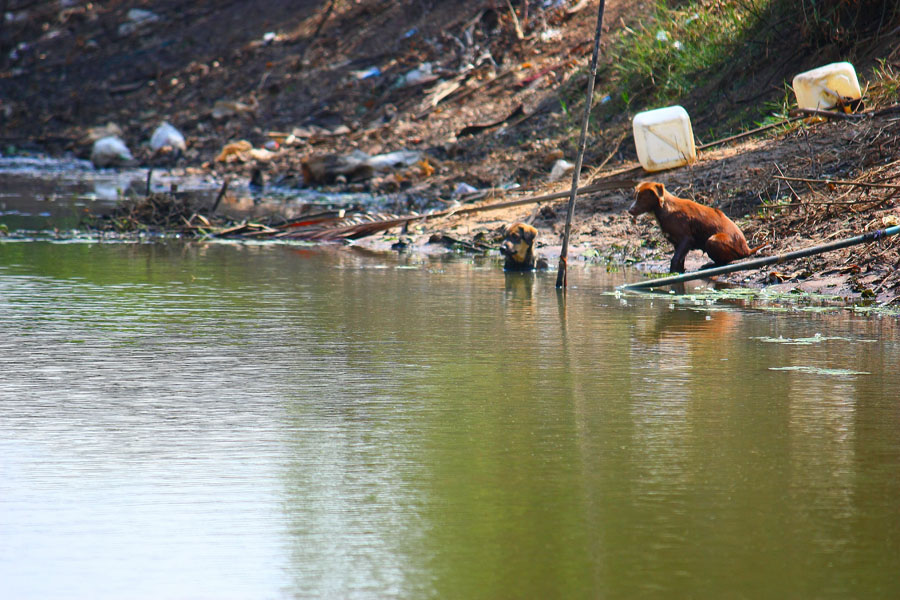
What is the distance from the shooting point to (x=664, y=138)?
35.6 feet

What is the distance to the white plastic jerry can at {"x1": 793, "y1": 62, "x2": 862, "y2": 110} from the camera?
33.8 ft

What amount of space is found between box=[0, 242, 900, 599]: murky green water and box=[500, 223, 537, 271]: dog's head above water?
252 centimetres

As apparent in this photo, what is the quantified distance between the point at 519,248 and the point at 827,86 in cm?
341

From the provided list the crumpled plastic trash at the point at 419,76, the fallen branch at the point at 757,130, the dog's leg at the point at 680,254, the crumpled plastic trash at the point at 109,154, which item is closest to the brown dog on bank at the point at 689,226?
the dog's leg at the point at 680,254

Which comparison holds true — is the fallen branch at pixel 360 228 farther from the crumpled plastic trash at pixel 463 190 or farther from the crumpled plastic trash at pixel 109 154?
the crumpled plastic trash at pixel 109 154

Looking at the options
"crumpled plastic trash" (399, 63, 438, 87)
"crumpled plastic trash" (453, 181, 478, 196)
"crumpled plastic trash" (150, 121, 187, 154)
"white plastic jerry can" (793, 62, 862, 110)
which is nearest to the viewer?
"white plastic jerry can" (793, 62, 862, 110)

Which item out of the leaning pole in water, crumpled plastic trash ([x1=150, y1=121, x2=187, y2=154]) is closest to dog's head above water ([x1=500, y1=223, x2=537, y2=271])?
the leaning pole in water

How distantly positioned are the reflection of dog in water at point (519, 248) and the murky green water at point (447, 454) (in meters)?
2.53

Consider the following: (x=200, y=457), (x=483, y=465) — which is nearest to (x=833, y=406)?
(x=483, y=465)

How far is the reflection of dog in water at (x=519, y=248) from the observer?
30.2 feet

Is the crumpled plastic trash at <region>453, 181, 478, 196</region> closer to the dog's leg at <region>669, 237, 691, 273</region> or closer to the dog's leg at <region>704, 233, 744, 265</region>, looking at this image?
the dog's leg at <region>669, 237, 691, 273</region>

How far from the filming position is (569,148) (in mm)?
14672

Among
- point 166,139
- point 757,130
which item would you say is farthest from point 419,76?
point 757,130

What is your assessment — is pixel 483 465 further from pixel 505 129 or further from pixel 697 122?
pixel 505 129
